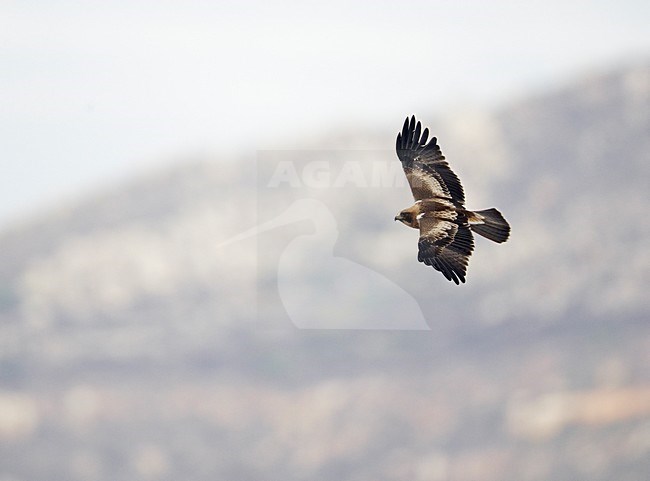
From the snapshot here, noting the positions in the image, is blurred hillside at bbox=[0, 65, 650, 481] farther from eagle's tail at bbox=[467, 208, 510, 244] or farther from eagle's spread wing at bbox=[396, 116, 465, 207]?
eagle's tail at bbox=[467, 208, 510, 244]

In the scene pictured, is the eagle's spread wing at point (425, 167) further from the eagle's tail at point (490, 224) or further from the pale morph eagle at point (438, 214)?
the eagle's tail at point (490, 224)

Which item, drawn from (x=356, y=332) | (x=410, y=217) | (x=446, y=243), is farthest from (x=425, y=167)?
(x=356, y=332)

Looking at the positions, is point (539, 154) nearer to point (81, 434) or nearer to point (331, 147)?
point (331, 147)

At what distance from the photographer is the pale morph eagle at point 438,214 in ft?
43.4

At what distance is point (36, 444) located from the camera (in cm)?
7469

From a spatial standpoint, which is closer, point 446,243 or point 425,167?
point 446,243

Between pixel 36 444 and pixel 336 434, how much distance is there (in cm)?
2049

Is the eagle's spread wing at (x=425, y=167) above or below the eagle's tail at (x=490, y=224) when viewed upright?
above

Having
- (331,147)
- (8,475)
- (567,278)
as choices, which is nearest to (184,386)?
(8,475)

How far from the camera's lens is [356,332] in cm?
8575

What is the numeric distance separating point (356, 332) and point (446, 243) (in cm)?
7266

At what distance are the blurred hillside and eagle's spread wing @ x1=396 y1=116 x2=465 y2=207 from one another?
5046 cm

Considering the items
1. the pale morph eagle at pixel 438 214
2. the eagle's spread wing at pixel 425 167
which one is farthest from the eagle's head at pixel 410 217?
the eagle's spread wing at pixel 425 167

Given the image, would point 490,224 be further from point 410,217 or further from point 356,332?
point 356,332
